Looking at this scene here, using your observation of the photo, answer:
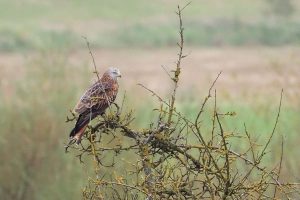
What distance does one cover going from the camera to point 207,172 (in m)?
4.34

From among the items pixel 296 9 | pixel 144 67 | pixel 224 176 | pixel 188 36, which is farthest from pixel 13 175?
pixel 296 9

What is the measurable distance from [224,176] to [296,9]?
4842 cm

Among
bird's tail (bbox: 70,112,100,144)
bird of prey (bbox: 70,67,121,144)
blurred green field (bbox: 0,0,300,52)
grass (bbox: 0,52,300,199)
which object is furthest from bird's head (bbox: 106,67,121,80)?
blurred green field (bbox: 0,0,300,52)

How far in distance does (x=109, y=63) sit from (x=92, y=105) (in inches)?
1211

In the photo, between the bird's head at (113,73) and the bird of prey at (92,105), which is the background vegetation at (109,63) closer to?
the bird of prey at (92,105)

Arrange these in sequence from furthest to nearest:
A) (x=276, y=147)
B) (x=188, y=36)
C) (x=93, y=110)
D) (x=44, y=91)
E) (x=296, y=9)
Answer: (x=296, y=9) < (x=188, y=36) < (x=44, y=91) < (x=276, y=147) < (x=93, y=110)

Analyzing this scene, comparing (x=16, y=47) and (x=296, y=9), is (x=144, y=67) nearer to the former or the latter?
(x=16, y=47)

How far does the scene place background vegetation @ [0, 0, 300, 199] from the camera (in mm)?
14688

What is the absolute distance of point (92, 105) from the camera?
532 centimetres

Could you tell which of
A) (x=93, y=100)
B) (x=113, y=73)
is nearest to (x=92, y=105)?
(x=93, y=100)

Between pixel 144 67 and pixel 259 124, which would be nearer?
pixel 259 124

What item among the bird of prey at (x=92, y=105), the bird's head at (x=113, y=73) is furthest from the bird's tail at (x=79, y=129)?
the bird's head at (x=113, y=73)

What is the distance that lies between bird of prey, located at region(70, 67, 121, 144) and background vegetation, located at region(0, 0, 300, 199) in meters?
0.29

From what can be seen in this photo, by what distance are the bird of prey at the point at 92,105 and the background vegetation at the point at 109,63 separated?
292mm
